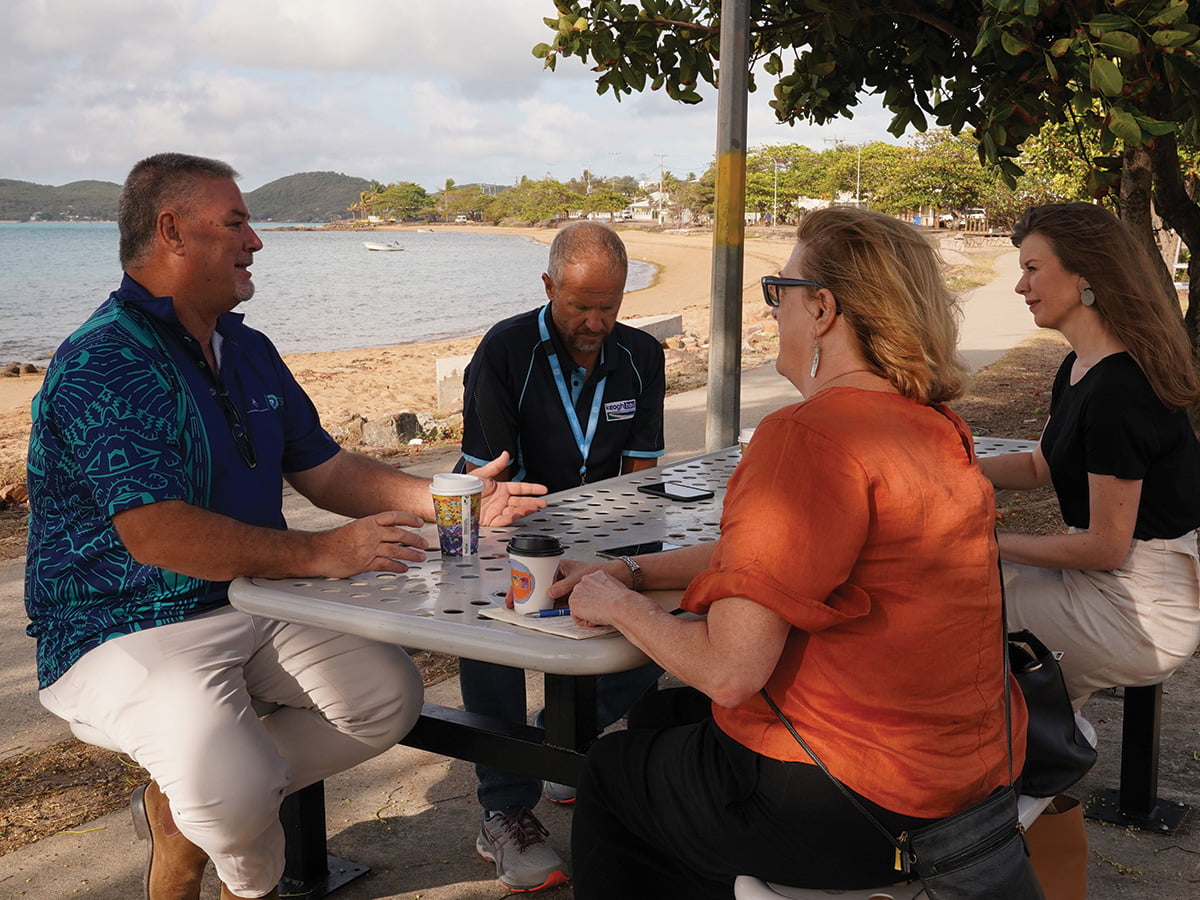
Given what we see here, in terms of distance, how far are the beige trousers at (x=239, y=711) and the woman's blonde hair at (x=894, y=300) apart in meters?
1.45

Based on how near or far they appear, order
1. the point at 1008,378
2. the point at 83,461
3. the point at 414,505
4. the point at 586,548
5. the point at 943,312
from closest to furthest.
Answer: the point at 943,312
the point at 83,461
the point at 586,548
the point at 414,505
the point at 1008,378

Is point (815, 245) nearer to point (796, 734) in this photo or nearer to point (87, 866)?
point (796, 734)

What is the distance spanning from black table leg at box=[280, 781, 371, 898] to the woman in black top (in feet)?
6.30

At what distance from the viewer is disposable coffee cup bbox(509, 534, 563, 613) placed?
82.8 inches

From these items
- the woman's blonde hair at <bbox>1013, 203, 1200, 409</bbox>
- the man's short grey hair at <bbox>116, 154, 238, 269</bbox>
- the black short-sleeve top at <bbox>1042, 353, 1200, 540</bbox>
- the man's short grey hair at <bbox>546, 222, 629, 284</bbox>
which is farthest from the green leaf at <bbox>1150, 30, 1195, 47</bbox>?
the man's short grey hair at <bbox>116, 154, 238, 269</bbox>

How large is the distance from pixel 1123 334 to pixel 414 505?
1.95 metres

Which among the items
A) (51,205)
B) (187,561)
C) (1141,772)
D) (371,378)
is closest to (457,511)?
(187,561)

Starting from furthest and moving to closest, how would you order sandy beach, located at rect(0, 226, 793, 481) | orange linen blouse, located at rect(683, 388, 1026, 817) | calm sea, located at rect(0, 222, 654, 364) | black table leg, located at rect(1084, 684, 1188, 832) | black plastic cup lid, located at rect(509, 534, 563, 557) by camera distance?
calm sea, located at rect(0, 222, 654, 364) < sandy beach, located at rect(0, 226, 793, 481) < black table leg, located at rect(1084, 684, 1188, 832) < black plastic cup lid, located at rect(509, 534, 563, 557) < orange linen blouse, located at rect(683, 388, 1026, 817)

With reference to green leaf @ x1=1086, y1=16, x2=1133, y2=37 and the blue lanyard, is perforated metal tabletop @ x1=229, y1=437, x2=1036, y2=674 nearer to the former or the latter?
the blue lanyard

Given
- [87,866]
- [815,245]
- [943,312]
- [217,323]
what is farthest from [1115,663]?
[87,866]

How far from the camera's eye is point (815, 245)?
2.03m

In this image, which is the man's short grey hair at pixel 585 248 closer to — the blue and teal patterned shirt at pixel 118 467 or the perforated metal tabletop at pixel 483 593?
the perforated metal tabletop at pixel 483 593

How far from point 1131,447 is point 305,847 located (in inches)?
92.2

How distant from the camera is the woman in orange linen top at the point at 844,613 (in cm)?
178
